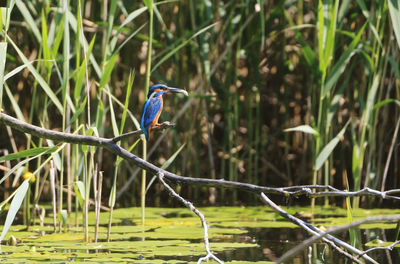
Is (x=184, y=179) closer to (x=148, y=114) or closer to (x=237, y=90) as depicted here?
(x=148, y=114)

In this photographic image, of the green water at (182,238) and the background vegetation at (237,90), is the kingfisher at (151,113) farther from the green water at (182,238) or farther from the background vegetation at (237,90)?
the background vegetation at (237,90)

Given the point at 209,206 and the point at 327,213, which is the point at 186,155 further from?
the point at 327,213

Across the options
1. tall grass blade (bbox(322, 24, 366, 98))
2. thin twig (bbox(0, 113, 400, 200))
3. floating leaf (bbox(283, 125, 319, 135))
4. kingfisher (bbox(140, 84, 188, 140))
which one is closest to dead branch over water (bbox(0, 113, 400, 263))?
thin twig (bbox(0, 113, 400, 200))

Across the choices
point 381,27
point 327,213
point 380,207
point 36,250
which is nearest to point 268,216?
point 327,213

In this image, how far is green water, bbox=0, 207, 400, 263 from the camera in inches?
141

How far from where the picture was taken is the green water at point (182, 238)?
141 inches

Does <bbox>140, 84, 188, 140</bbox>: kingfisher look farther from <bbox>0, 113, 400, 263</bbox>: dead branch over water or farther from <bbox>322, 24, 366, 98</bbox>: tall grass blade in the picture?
<bbox>322, 24, 366, 98</bbox>: tall grass blade

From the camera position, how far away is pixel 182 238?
13.5ft

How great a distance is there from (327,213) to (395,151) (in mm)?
899

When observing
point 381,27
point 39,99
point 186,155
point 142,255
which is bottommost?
point 142,255

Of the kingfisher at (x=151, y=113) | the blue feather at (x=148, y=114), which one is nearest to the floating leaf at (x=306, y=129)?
the kingfisher at (x=151, y=113)

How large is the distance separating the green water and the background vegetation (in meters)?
0.45

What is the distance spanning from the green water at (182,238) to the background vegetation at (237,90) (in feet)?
1.47

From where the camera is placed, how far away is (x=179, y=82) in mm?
6055
